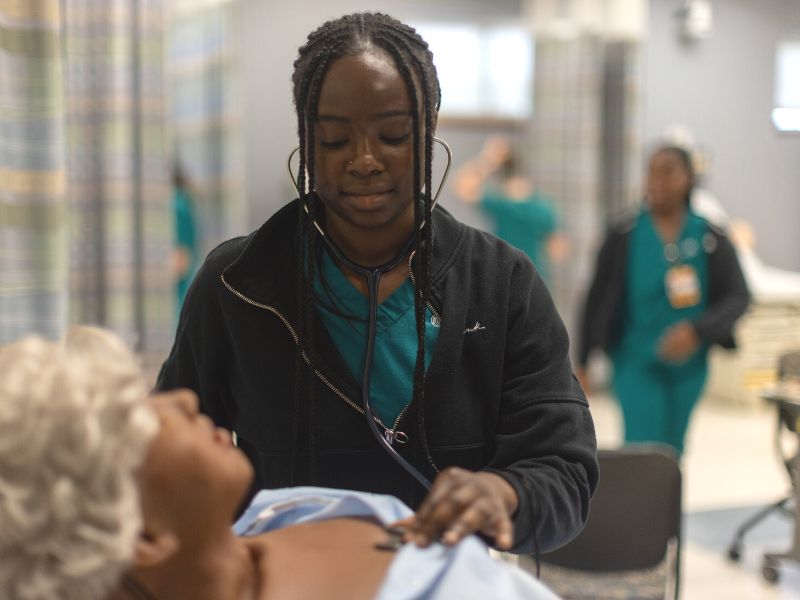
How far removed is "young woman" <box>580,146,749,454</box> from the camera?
414cm

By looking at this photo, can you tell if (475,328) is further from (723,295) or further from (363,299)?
(723,295)

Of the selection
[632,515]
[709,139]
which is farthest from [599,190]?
[632,515]

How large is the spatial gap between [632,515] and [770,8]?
6647mm

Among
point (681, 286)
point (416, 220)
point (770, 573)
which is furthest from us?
point (681, 286)

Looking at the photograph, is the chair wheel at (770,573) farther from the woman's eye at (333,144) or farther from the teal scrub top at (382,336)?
the woman's eye at (333,144)

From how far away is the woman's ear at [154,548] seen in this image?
3.37ft

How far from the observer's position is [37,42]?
87.1 inches

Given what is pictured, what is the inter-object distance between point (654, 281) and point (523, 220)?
6.17ft

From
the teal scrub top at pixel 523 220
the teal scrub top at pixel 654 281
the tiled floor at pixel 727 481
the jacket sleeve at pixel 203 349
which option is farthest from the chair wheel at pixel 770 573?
the jacket sleeve at pixel 203 349

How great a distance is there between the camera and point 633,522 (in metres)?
2.21

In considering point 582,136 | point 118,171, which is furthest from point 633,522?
point 582,136

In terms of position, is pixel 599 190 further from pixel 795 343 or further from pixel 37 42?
pixel 37 42

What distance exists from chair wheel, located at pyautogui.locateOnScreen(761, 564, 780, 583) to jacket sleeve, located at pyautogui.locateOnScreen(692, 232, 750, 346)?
3.05 feet

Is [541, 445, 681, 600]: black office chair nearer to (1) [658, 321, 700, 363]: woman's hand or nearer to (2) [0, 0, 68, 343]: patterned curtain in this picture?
(2) [0, 0, 68, 343]: patterned curtain
